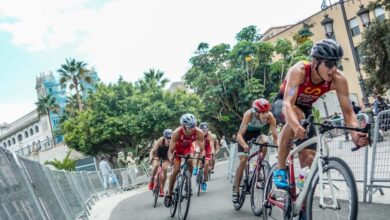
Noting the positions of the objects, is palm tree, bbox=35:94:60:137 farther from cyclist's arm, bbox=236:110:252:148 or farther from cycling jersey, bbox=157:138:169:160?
cyclist's arm, bbox=236:110:252:148

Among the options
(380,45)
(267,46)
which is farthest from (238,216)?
(267,46)

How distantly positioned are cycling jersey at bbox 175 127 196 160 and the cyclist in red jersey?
3.51 m

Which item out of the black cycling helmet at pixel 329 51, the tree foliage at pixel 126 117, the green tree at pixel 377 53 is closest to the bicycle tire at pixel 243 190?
the black cycling helmet at pixel 329 51

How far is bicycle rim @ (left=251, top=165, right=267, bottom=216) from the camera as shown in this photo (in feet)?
21.9

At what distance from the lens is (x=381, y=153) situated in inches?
252

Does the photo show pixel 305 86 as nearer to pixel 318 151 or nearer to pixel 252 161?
pixel 318 151

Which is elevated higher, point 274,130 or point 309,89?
point 309,89

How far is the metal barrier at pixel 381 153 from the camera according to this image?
20.6 feet

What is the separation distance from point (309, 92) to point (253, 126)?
3.00 m

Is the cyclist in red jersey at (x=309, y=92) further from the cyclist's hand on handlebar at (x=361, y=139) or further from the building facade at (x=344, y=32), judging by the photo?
the building facade at (x=344, y=32)

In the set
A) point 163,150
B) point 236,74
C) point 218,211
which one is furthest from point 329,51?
point 236,74

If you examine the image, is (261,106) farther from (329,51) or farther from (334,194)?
(334,194)

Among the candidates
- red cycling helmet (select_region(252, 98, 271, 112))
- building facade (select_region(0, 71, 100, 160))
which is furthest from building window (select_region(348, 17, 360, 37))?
building facade (select_region(0, 71, 100, 160))

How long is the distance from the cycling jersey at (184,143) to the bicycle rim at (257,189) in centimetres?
189
